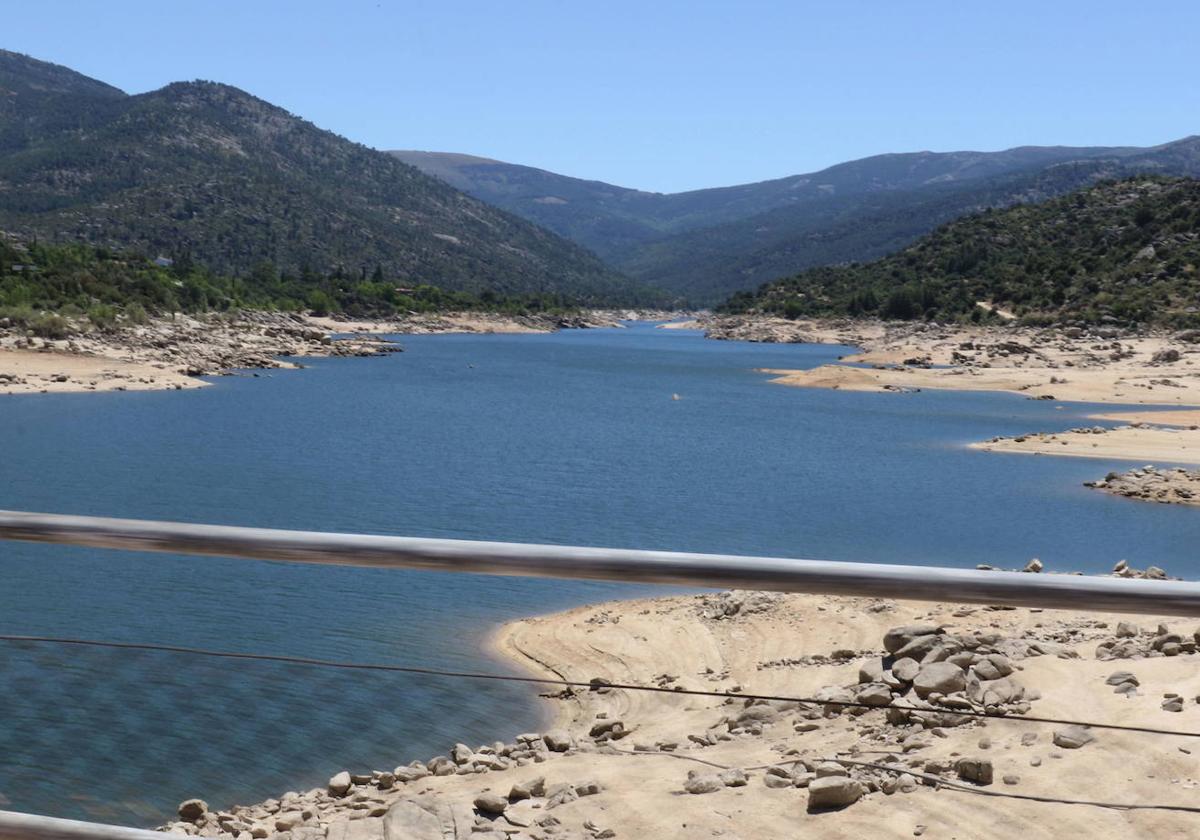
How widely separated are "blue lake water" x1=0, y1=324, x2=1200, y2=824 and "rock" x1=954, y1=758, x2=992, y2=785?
8.34 ft

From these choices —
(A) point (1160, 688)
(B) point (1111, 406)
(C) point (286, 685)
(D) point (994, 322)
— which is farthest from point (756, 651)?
(D) point (994, 322)

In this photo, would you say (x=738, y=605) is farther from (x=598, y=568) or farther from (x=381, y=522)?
(x=598, y=568)

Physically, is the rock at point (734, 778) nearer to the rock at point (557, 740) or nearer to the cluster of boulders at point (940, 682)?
the cluster of boulders at point (940, 682)

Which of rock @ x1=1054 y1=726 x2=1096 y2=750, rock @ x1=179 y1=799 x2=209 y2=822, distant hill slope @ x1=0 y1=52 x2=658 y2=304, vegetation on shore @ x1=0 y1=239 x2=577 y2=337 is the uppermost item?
distant hill slope @ x1=0 y1=52 x2=658 y2=304

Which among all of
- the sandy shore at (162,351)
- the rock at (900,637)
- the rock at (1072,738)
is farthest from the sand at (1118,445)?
the sandy shore at (162,351)

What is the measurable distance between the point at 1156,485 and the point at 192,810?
23193mm

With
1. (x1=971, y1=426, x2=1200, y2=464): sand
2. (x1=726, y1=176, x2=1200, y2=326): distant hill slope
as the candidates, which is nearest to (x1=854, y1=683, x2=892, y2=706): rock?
(x1=971, y1=426, x2=1200, y2=464): sand

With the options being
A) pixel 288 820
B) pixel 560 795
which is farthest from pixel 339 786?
pixel 560 795

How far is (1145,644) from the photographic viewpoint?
851 centimetres

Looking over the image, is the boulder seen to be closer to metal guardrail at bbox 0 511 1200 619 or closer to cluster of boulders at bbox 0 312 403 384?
metal guardrail at bbox 0 511 1200 619

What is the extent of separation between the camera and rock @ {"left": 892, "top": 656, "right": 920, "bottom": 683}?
24.7 ft

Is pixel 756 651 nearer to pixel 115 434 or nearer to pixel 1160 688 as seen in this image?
pixel 1160 688

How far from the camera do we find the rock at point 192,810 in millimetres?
6965

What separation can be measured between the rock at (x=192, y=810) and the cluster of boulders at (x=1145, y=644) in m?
5.88
